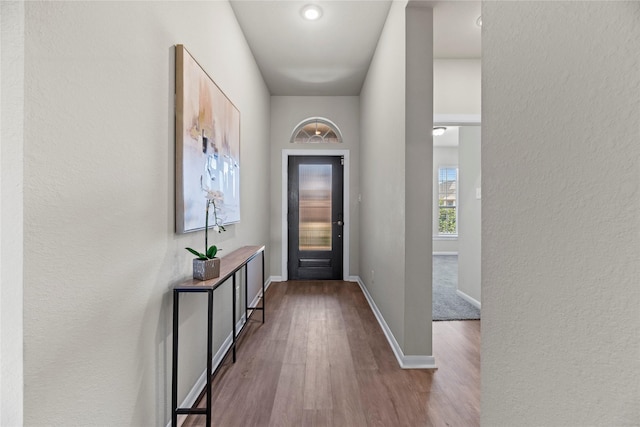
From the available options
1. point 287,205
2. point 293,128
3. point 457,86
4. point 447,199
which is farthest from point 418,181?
point 447,199

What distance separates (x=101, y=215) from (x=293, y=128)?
3.88 meters

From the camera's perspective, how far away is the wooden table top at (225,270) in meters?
1.46

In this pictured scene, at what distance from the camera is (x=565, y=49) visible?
663 millimetres

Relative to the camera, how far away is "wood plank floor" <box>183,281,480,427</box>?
5.40 ft

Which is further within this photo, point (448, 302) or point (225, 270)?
point (448, 302)

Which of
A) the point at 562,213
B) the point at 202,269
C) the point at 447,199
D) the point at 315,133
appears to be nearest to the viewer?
the point at 562,213

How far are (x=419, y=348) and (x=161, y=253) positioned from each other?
6.00ft

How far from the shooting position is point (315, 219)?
4.74m

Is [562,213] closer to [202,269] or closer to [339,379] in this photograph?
[202,269]

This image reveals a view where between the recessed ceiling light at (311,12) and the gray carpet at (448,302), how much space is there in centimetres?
313

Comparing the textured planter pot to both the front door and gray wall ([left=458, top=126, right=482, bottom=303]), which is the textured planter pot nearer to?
gray wall ([left=458, top=126, right=482, bottom=303])

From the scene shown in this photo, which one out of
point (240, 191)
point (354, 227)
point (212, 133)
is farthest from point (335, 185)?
point (212, 133)

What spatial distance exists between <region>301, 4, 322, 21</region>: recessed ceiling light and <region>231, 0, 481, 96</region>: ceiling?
36mm
